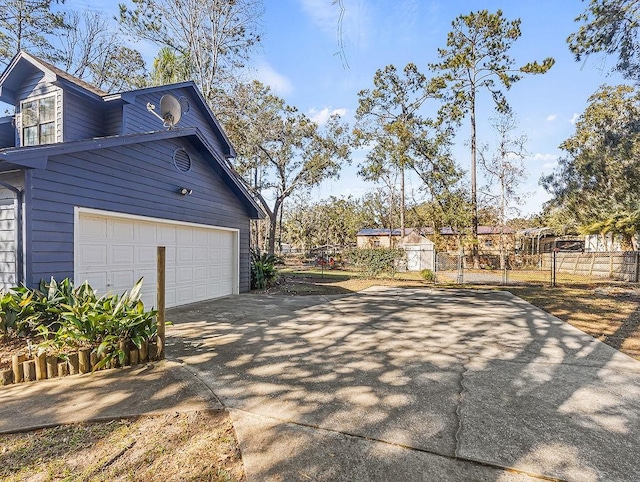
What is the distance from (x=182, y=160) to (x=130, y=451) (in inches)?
256

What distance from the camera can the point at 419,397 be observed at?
120 inches

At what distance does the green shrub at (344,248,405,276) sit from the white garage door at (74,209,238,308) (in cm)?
708

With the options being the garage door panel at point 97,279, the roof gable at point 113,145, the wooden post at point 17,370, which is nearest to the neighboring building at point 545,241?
the roof gable at point 113,145

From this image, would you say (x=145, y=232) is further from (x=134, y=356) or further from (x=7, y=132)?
(x=7, y=132)

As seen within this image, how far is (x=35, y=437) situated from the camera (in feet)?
7.83

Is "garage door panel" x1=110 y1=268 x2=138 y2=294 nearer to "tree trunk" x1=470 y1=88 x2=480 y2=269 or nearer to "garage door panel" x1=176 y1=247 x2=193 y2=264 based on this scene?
"garage door panel" x1=176 y1=247 x2=193 y2=264

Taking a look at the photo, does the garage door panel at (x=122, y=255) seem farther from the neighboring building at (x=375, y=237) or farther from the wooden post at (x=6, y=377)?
the neighboring building at (x=375, y=237)

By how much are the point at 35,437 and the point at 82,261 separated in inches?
143

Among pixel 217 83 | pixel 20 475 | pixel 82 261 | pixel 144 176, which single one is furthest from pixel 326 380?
pixel 217 83

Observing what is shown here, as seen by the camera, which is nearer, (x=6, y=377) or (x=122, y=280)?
(x=6, y=377)

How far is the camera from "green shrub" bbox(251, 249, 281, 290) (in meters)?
11.0

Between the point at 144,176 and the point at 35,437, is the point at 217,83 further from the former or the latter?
the point at 35,437

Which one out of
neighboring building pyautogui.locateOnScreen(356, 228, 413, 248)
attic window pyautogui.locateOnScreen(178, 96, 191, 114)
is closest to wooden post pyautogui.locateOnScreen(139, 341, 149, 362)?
attic window pyautogui.locateOnScreen(178, 96, 191, 114)

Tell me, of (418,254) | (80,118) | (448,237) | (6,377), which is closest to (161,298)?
(6,377)
